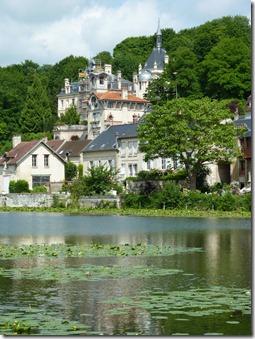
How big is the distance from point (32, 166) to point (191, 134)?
2679 cm

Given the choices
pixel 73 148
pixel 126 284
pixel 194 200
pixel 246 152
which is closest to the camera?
pixel 126 284

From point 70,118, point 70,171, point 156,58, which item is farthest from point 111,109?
point 70,171

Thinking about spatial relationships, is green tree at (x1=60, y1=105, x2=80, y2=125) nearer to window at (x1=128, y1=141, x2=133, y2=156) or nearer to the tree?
window at (x1=128, y1=141, x2=133, y2=156)

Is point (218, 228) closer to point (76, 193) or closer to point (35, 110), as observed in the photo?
point (76, 193)

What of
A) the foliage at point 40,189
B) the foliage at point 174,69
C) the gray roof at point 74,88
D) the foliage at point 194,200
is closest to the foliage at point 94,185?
the foliage at point 40,189

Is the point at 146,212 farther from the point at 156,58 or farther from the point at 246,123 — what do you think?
the point at 156,58

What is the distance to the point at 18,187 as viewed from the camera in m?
Result: 82.5

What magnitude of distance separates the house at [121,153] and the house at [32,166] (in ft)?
11.5

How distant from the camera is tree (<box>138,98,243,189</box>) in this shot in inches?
2479

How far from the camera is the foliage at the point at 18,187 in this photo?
82500 millimetres

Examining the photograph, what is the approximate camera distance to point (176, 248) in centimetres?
3070

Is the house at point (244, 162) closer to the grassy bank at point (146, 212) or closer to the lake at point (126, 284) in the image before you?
the grassy bank at point (146, 212)

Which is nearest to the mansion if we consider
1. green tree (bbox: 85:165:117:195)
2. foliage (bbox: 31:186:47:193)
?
foliage (bbox: 31:186:47:193)

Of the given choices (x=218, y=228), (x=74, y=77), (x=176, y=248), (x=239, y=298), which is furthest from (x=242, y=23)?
(x=239, y=298)
